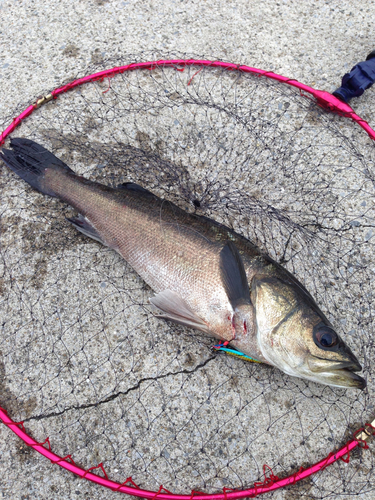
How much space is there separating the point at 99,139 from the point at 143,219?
1284 mm

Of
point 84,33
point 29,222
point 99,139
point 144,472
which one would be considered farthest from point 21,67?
point 144,472

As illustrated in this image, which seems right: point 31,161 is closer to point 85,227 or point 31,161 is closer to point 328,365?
point 85,227

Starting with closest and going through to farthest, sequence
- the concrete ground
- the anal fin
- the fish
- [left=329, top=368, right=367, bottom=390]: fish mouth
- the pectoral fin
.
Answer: [left=329, top=368, right=367, bottom=390]: fish mouth → the fish → the pectoral fin → the anal fin → the concrete ground

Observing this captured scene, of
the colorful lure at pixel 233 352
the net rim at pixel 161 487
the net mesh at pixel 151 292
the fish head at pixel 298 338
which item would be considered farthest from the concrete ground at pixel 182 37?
the net rim at pixel 161 487

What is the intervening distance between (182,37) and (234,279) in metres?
3.13

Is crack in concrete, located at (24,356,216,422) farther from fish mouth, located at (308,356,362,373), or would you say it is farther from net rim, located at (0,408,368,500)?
fish mouth, located at (308,356,362,373)

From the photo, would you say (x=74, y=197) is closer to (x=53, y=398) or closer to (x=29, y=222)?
(x=29, y=222)

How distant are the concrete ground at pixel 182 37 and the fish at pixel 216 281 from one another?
181cm

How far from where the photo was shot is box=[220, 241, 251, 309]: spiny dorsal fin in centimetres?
270

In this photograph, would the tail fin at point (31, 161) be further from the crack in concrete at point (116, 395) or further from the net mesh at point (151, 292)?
the crack in concrete at point (116, 395)

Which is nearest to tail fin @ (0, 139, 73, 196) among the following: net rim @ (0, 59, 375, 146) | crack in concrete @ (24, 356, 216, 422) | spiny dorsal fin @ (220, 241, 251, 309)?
net rim @ (0, 59, 375, 146)

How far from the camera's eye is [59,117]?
3.84 metres

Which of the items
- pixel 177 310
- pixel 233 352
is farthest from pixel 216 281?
pixel 233 352

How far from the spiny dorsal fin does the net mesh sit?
68 centimetres
